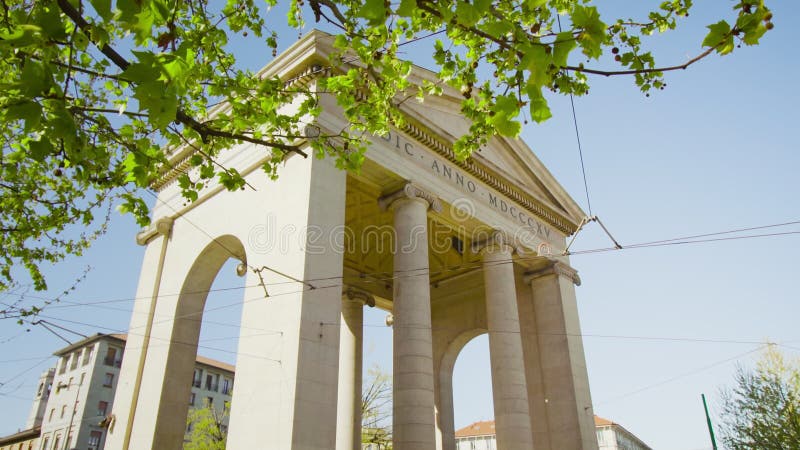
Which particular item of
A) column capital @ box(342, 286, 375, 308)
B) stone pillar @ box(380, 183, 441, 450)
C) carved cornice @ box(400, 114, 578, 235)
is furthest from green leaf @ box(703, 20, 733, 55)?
column capital @ box(342, 286, 375, 308)

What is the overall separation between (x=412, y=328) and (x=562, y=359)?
28.8 feet

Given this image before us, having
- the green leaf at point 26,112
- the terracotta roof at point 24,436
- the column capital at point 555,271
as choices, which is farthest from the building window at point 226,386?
the green leaf at point 26,112

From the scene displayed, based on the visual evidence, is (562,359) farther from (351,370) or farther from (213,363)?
(213,363)

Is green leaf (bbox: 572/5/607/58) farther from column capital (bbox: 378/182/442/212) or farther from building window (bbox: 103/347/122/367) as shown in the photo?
building window (bbox: 103/347/122/367)

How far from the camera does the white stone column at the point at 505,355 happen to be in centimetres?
1666

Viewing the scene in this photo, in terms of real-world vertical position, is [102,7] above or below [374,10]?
below

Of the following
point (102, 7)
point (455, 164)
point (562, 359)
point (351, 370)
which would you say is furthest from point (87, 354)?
point (102, 7)

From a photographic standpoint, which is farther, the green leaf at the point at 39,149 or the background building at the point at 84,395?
the background building at the point at 84,395

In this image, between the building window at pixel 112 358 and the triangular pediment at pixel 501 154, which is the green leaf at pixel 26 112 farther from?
the building window at pixel 112 358

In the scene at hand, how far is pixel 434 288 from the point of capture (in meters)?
27.0

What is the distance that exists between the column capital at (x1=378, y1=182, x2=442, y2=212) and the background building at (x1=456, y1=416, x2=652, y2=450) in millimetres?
60231

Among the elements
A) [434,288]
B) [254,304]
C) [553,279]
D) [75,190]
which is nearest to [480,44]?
[254,304]

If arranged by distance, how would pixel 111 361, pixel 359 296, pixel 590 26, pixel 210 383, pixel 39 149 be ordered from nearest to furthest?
pixel 590 26 < pixel 39 149 < pixel 359 296 < pixel 111 361 < pixel 210 383

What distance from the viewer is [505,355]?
57.2 feet
